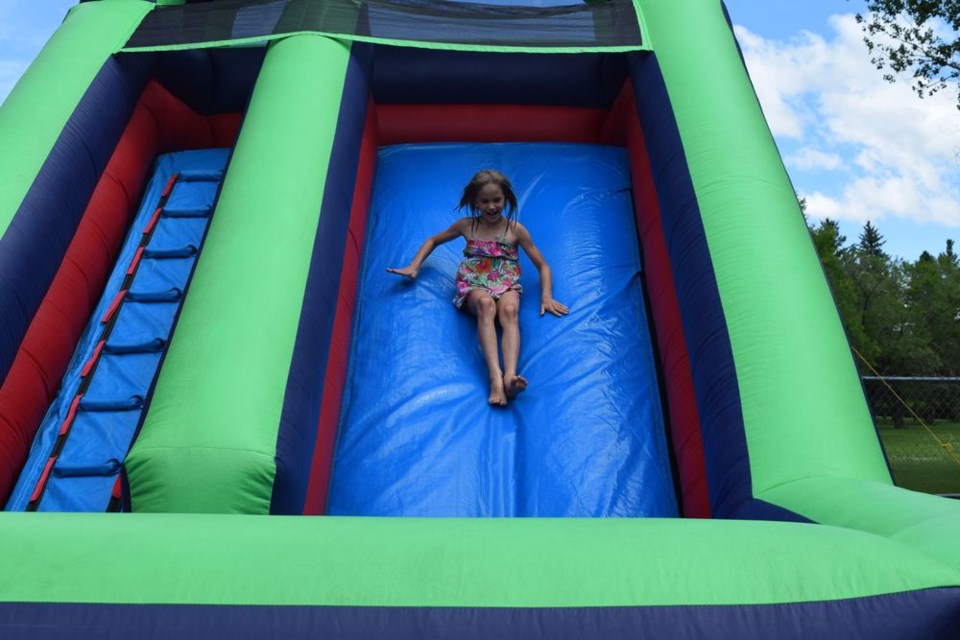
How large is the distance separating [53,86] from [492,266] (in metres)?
1.79

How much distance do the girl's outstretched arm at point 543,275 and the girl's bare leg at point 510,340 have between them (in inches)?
4.2

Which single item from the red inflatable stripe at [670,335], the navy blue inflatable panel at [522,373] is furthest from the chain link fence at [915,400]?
the navy blue inflatable panel at [522,373]

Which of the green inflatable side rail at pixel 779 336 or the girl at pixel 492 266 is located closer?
the green inflatable side rail at pixel 779 336

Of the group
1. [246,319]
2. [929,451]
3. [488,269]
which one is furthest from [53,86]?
[929,451]

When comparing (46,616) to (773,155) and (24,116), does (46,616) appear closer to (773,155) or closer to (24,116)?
(24,116)

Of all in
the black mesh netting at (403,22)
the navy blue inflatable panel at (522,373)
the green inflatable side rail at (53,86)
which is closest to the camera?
the navy blue inflatable panel at (522,373)

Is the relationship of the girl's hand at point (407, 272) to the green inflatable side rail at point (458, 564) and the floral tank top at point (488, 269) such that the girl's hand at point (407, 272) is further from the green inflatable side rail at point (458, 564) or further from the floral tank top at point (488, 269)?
the green inflatable side rail at point (458, 564)

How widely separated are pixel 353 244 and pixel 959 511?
7.25ft

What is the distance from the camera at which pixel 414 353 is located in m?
2.94

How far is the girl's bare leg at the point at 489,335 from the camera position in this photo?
9.04 feet

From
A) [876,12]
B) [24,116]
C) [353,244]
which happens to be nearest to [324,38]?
[353,244]

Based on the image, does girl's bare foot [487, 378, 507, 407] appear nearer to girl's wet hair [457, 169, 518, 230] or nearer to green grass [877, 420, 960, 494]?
girl's wet hair [457, 169, 518, 230]

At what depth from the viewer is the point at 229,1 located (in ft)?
12.4

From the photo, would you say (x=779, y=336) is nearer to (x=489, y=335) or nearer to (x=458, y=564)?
(x=489, y=335)
